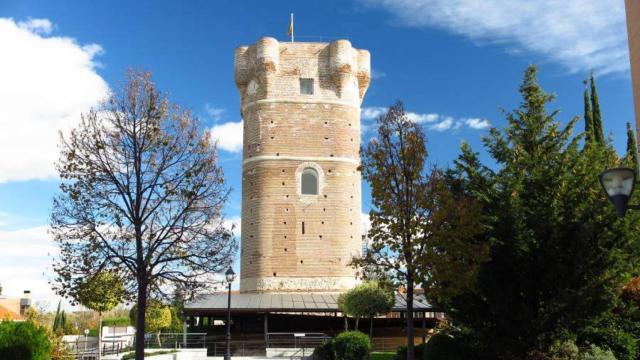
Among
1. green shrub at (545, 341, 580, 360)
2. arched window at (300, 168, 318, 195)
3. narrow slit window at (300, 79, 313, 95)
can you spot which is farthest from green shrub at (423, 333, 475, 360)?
narrow slit window at (300, 79, 313, 95)

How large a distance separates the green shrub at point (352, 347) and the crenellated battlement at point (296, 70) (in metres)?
20.1

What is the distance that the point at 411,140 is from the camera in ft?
53.8

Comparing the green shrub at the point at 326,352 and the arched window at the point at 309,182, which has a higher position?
the arched window at the point at 309,182

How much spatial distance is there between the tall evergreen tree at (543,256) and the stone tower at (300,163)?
69.0 ft

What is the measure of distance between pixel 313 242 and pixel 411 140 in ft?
72.6

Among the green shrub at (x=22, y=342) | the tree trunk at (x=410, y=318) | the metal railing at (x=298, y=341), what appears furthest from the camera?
the metal railing at (x=298, y=341)

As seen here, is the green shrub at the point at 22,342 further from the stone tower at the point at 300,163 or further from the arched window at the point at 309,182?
the arched window at the point at 309,182

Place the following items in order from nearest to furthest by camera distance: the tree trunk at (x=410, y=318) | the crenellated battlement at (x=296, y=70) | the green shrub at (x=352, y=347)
→ the tree trunk at (x=410, y=318)
the green shrub at (x=352, y=347)
the crenellated battlement at (x=296, y=70)

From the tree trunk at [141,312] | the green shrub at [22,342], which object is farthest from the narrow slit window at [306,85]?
the green shrub at [22,342]

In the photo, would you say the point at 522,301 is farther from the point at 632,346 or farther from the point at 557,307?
the point at 632,346

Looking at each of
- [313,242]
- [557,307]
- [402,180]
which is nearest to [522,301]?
[557,307]

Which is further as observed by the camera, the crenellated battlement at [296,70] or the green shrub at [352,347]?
the crenellated battlement at [296,70]

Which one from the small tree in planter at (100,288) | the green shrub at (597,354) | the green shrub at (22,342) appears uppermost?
the small tree in planter at (100,288)

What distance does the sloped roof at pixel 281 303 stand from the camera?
30.4 metres
